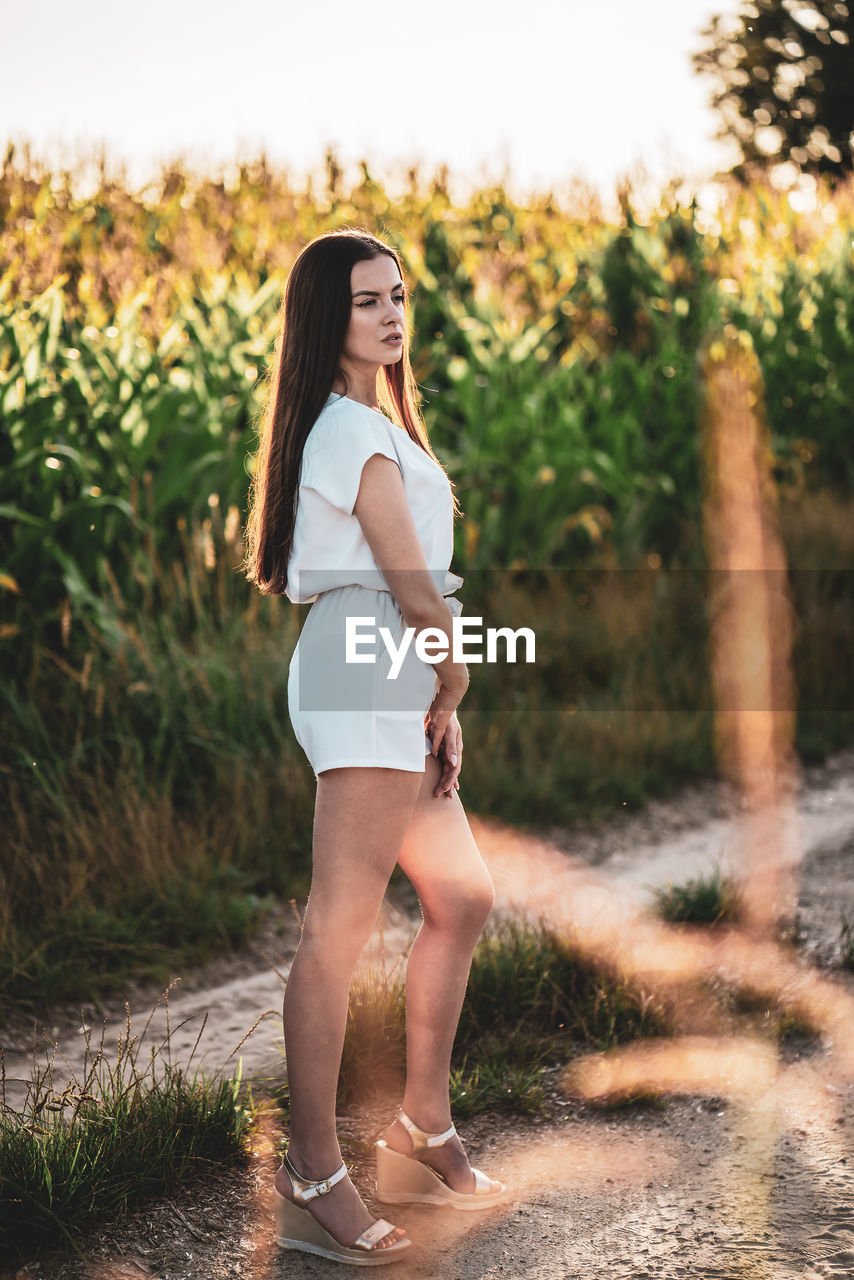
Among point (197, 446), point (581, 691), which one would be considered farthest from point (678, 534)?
point (197, 446)

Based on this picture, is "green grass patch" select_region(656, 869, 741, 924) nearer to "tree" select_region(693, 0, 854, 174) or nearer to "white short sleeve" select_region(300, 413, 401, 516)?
"white short sleeve" select_region(300, 413, 401, 516)

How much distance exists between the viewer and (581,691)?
6102 mm

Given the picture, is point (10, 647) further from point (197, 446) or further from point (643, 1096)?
→ point (643, 1096)

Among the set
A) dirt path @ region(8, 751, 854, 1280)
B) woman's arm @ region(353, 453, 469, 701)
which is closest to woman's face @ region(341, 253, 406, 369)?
woman's arm @ region(353, 453, 469, 701)

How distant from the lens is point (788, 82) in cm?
2817

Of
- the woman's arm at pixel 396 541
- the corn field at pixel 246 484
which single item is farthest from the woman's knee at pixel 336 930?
the corn field at pixel 246 484

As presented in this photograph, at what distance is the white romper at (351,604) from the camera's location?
224 cm

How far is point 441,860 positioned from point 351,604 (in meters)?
Answer: 0.53

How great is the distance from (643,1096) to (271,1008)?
1175 millimetres

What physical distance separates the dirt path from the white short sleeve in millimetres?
1476

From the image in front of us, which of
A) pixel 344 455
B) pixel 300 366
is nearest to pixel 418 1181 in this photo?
pixel 344 455

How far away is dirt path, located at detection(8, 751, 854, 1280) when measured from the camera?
2.45 meters

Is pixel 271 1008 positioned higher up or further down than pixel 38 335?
further down

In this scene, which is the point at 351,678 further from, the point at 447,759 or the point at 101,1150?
the point at 101,1150
